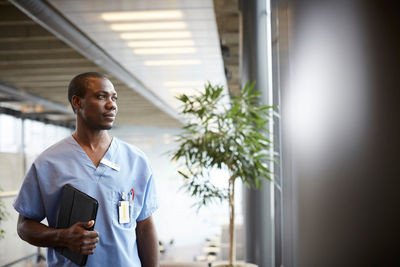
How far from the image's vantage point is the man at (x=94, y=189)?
4.58 ft

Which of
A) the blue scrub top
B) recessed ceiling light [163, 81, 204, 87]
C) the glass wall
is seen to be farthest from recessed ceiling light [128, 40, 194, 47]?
the blue scrub top

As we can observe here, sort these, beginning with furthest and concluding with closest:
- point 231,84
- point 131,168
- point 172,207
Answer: point 231,84 → point 172,207 → point 131,168

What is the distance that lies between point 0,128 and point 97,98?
316 centimetres

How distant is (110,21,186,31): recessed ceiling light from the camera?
4.88 meters

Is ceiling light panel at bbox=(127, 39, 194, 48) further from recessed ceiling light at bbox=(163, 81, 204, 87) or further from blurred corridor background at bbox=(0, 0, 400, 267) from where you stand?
recessed ceiling light at bbox=(163, 81, 204, 87)

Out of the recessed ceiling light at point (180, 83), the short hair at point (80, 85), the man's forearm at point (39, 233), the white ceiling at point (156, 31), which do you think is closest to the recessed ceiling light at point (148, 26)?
the white ceiling at point (156, 31)

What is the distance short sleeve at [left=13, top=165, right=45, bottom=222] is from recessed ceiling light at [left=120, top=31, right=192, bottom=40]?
4.00 m

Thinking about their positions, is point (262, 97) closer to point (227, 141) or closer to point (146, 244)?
point (227, 141)

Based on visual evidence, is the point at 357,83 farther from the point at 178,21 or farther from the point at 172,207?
the point at 172,207

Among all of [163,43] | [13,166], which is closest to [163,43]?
[163,43]

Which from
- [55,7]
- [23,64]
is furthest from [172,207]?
[55,7]

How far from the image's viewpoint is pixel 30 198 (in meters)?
1.43

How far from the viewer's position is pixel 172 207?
25.9ft

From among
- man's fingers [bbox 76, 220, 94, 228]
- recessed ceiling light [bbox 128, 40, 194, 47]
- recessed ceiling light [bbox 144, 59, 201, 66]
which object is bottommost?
man's fingers [bbox 76, 220, 94, 228]
